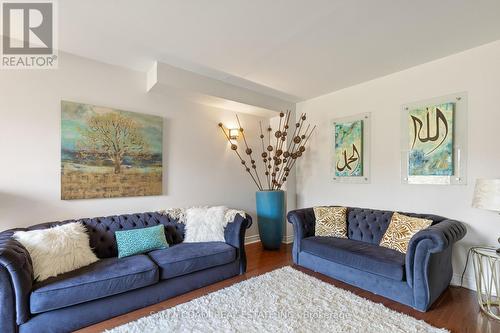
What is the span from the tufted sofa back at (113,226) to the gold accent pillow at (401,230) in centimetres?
243

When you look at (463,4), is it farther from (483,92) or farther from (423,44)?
(483,92)

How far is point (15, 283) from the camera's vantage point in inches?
64.2

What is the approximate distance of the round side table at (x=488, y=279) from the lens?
2.10m

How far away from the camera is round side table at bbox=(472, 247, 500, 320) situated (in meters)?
2.10

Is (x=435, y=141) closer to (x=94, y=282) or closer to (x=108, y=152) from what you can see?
(x=94, y=282)

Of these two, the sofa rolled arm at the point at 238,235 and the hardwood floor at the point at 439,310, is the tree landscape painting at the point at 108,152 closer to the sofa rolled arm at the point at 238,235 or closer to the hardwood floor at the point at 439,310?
the sofa rolled arm at the point at 238,235

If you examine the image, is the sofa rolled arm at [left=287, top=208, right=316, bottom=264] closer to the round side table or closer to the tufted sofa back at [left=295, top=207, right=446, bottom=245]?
the tufted sofa back at [left=295, top=207, right=446, bottom=245]

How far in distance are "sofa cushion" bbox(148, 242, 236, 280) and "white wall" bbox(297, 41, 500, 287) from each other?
2.09 m

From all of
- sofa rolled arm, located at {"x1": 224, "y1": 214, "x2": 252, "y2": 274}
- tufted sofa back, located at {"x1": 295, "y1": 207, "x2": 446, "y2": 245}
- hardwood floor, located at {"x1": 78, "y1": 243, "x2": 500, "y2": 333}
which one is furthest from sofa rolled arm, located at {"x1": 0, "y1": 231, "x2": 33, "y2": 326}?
tufted sofa back, located at {"x1": 295, "y1": 207, "x2": 446, "y2": 245}

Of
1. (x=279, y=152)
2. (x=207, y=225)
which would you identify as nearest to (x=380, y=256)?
(x=207, y=225)

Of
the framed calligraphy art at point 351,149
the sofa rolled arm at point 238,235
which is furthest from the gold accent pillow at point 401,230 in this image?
the sofa rolled arm at point 238,235

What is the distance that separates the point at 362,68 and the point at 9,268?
391cm

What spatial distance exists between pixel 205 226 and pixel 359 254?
1.77 metres

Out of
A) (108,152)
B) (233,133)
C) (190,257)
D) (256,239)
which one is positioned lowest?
(256,239)
